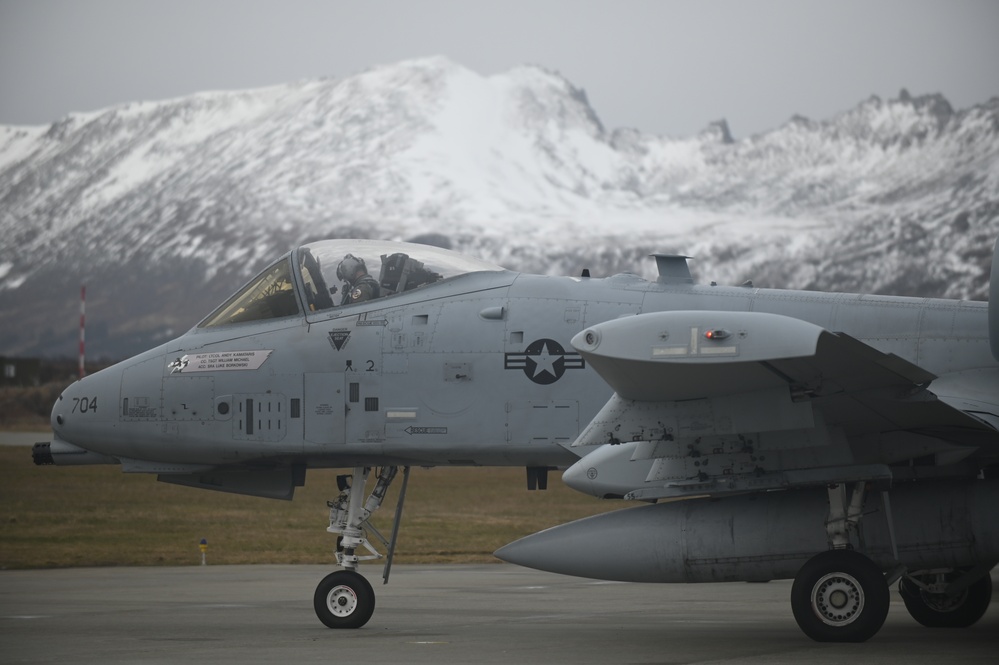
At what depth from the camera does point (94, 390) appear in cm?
1286

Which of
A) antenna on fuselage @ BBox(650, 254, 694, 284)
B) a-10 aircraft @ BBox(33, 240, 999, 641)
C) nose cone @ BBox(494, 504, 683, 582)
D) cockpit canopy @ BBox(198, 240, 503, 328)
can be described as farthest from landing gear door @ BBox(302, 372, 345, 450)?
antenna on fuselage @ BBox(650, 254, 694, 284)

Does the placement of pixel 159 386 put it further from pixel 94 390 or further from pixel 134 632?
pixel 134 632

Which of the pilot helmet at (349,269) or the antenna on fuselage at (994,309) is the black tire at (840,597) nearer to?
the antenna on fuselage at (994,309)

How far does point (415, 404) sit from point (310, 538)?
1396cm

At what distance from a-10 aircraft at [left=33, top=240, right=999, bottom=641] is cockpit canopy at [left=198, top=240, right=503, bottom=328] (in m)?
0.02

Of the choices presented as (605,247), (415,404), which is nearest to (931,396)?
(415,404)

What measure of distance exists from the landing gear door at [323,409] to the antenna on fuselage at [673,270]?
3058 mm

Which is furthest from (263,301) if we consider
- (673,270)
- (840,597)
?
(840,597)

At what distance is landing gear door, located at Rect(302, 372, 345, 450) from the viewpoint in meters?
12.4

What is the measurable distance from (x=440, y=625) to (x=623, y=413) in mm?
3681

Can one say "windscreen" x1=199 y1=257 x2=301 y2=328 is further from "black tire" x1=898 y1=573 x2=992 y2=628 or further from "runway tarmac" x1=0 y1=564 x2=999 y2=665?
"black tire" x1=898 y1=573 x2=992 y2=628

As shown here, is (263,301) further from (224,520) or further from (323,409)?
(224,520)

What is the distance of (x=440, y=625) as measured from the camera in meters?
13.2

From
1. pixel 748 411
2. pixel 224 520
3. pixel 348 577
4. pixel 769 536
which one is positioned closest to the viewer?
pixel 748 411
